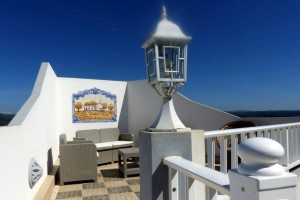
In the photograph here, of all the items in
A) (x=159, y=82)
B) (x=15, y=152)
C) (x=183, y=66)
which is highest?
(x=183, y=66)

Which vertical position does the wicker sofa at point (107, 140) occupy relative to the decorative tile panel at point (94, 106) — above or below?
below

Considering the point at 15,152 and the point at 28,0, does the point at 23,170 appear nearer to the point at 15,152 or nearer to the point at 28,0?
the point at 15,152

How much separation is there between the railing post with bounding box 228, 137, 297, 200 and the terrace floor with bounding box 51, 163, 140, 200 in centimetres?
383

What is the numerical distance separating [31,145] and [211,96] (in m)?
7.13

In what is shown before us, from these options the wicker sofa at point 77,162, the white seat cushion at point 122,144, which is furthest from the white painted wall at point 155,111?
the wicker sofa at point 77,162

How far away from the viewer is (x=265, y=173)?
71cm

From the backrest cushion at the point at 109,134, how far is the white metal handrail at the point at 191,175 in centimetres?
663

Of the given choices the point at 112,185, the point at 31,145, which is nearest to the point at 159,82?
the point at 31,145

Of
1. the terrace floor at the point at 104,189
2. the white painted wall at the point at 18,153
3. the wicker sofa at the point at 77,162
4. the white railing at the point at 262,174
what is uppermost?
the white railing at the point at 262,174

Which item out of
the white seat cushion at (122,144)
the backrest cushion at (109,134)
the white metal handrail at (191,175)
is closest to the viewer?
the white metal handrail at (191,175)

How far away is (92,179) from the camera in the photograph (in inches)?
206

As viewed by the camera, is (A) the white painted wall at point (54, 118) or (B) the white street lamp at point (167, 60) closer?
(B) the white street lamp at point (167, 60)

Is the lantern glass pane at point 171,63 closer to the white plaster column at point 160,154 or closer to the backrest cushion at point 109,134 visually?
the white plaster column at point 160,154

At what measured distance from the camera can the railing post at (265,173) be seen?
69 centimetres
